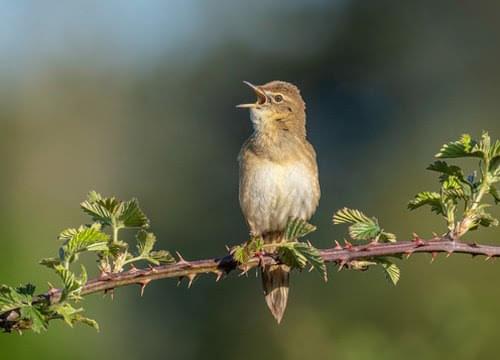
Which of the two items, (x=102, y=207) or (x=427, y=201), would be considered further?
(x=427, y=201)

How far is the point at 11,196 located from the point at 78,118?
36.6ft

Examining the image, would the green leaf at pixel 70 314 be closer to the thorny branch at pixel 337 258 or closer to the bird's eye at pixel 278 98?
the thorny branch at pixel 337 258

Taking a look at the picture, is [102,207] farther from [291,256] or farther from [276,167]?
[276,167]

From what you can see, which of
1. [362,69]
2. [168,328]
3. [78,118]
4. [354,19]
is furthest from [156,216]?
[78,118]

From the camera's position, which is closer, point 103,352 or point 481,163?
point 481,163

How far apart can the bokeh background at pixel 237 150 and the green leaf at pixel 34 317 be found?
3055 mm

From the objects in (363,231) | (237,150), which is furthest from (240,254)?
(237,150)

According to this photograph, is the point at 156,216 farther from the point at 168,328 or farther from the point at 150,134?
the point at 150,134

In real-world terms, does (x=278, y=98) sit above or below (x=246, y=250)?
above

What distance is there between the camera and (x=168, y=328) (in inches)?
612

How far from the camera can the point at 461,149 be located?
3246 millimetres

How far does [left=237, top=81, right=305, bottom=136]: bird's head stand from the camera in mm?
5688

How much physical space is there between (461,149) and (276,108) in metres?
2.53

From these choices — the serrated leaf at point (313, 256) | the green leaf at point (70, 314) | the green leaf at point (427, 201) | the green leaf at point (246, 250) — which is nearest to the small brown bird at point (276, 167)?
the green leaf at point (246, 250)
